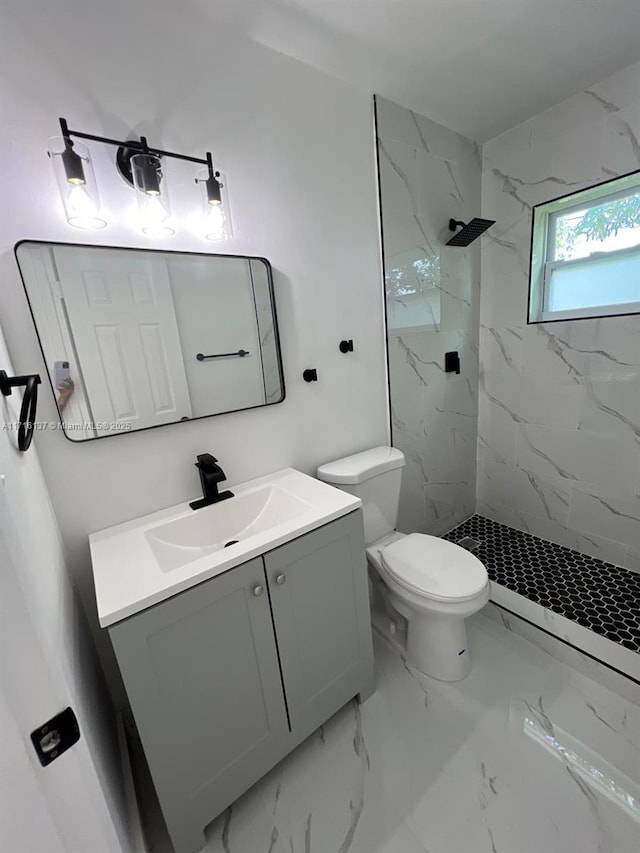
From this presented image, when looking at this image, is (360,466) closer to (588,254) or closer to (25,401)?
(25,401)

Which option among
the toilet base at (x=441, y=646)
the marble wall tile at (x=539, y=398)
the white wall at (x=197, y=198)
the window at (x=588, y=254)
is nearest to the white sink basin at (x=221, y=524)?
the white wall at (x=197, y=198)

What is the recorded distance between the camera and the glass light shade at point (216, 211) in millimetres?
1188

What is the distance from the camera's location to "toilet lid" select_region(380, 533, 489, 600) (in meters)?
1.36

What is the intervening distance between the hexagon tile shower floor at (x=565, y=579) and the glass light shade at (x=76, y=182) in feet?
7.51

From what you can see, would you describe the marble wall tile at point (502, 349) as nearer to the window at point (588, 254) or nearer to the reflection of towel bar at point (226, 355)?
the window at point (588, 254)

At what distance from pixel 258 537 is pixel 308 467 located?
62 cm

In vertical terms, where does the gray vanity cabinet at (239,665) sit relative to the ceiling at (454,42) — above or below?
below

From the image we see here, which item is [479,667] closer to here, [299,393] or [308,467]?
[308,467]

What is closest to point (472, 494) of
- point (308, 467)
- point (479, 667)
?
point (479, 667)

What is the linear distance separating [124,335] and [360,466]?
41.1 inches

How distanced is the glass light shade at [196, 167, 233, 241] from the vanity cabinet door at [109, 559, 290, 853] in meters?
1.10

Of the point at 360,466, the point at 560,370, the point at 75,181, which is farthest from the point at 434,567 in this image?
the point at 75,181

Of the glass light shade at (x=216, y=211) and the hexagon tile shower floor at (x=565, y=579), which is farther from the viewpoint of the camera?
the hexagon tile shower floor at (x=565, y=579)

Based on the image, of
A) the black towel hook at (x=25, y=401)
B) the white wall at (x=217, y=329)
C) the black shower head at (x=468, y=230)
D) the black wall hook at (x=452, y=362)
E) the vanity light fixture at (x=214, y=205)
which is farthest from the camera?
the black wall hook at (x=452, y=362)
